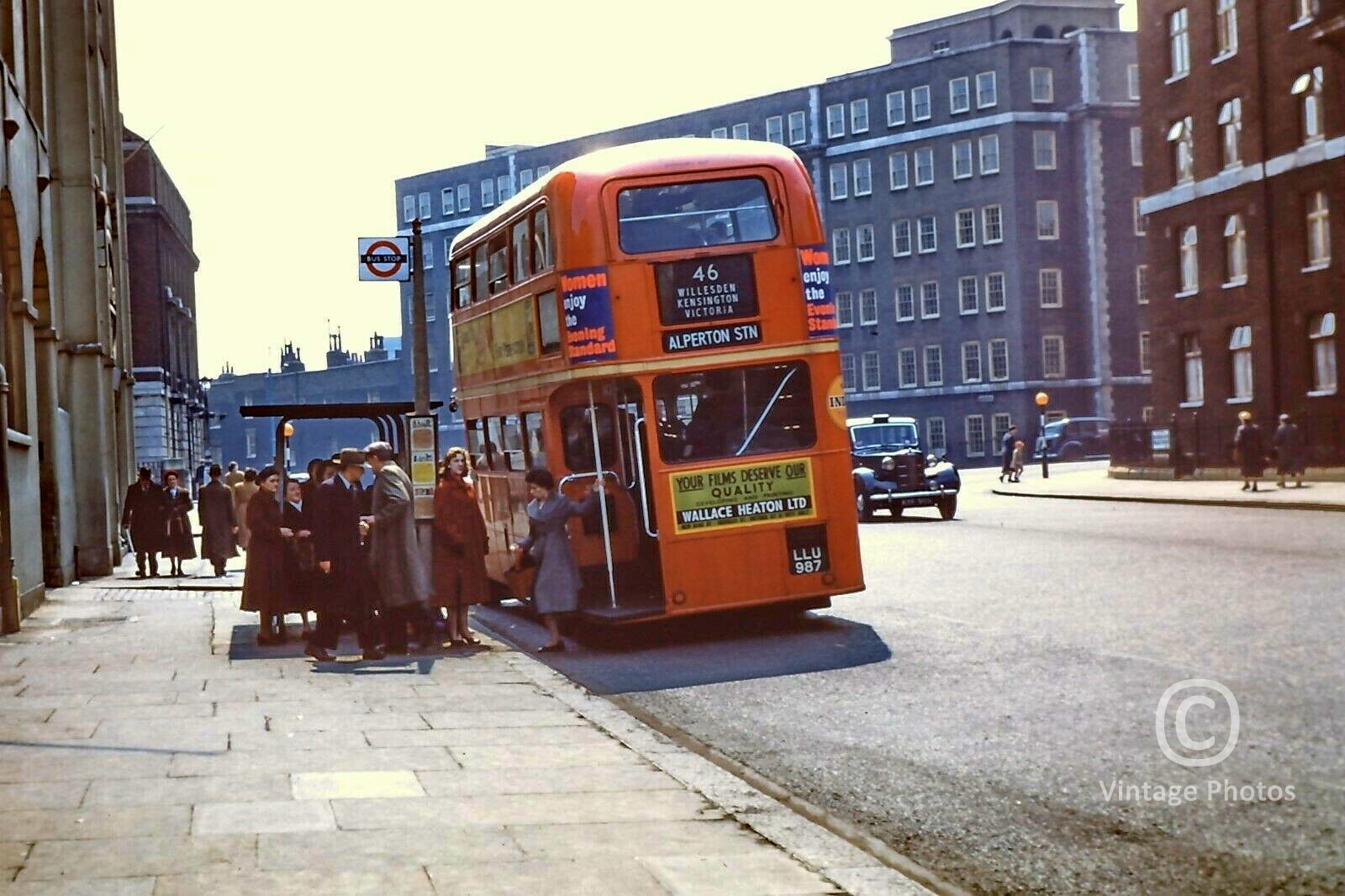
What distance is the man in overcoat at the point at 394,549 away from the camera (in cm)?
1445

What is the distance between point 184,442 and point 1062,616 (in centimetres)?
6552

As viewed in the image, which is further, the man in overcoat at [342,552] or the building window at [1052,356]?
the building window at [1052,356]

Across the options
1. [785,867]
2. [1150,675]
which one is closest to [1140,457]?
[1150,675]

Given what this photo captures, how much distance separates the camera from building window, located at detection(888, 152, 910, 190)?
83.5 meters

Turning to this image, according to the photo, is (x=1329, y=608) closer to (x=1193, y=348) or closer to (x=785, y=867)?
(x=785, y=867)

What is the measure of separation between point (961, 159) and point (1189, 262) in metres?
35.0

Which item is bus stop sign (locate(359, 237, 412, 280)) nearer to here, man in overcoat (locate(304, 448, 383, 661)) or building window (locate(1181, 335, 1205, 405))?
→ man in overcoat (locate(304, 448, 383, 661))

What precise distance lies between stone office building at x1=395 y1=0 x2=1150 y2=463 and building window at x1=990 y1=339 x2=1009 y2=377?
0.11 m

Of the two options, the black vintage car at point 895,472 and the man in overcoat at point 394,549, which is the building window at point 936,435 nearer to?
the black vintage car at point 895,472

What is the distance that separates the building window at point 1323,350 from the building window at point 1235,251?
3099 mm

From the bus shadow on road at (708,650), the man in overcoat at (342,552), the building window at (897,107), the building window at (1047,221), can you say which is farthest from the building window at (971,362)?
the man in overcoat at (342,552)

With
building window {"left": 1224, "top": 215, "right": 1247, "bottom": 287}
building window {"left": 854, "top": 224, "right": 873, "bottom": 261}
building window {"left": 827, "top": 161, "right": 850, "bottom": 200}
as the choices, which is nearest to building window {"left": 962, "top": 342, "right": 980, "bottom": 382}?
building window {"left": 854, "top": 224, "right": 873, "bottom": 261}

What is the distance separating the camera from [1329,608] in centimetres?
1442

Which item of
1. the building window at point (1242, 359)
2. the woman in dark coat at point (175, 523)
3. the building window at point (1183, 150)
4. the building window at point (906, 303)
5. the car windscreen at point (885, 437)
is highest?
the building window at point (1183, 150)
